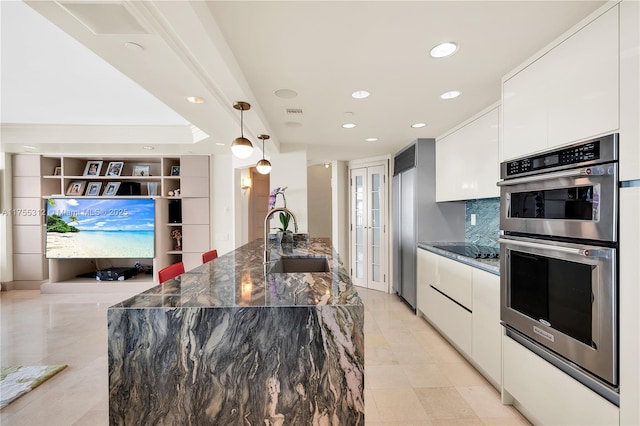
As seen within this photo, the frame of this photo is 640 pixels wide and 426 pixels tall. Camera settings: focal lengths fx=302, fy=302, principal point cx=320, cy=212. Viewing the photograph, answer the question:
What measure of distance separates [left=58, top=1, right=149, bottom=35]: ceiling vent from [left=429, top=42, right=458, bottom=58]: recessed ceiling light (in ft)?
5.19

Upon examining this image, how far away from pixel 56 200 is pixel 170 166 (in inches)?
77.3

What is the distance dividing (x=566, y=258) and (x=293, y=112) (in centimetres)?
241

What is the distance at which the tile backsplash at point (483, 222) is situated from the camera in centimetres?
326

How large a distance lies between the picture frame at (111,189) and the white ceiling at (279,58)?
172cm

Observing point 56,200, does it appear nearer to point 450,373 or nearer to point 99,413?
point 99,413

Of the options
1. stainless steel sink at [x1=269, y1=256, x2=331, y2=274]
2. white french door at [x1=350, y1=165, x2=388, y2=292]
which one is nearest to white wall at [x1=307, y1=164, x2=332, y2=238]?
white french door at [x1=350, y1=165, x2=388, y2=292]

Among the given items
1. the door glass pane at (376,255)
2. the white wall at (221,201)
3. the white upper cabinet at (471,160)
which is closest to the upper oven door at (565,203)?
the white upper cabinet at (471,160)

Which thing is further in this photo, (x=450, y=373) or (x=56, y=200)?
(x=56, y=200)

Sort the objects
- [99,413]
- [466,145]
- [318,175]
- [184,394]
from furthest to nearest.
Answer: [318,175]
[466,145]
[99,413]
[184,394]

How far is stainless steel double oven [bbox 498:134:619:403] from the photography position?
136 cm

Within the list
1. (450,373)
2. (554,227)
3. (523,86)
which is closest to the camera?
(554,227)

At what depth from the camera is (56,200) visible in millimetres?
5316

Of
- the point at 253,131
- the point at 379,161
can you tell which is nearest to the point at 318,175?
the point at 379,161
